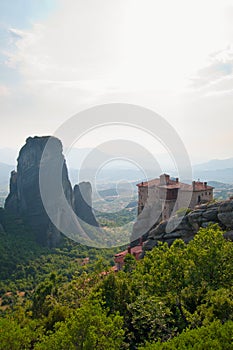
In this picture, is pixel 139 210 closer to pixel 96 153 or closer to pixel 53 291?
pixel 96 153

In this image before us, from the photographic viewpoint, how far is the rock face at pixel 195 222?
28312 millimetres

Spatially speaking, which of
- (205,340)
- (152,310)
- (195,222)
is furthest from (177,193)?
(205,340)

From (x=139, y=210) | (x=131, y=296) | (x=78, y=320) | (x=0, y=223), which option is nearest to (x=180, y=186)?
(x=139, y=210)

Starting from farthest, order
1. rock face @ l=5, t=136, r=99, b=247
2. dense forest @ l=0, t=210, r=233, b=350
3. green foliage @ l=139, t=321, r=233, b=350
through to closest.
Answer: rock face @ l=5, t=136, r=99, b=247 → dense forest @ l=0, t=210, r=233, b=350 → green foliage @ l=139, t=321, r=233, b=350

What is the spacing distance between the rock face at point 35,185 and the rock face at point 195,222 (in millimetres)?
60917

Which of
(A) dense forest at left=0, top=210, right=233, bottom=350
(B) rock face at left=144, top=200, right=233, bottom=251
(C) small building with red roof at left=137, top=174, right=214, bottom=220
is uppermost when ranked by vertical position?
(C) small building with red roof at left=137, top=174, right=214, bottom=220

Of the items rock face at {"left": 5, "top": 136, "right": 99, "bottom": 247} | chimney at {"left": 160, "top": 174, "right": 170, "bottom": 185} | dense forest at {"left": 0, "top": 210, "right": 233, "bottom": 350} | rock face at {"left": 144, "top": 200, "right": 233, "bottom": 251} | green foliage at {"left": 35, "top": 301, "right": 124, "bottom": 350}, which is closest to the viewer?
green foliage at {"left": 35, "top": 301, "right": 124, "bottom": 350}

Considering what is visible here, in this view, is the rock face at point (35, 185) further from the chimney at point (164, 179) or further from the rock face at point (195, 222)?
the rock face at point (195, 222)

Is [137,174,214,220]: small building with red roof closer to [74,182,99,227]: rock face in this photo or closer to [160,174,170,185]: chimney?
[160,174,170,185]: chimney

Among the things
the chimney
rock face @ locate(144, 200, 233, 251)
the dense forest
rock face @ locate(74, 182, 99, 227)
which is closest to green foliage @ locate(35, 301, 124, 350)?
the dense forest

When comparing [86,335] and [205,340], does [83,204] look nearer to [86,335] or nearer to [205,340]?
[86,335]

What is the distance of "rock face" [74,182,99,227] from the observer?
109 metres

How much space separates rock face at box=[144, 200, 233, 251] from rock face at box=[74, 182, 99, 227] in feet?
252

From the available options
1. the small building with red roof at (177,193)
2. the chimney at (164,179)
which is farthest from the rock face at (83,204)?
the small building with red roof at (177,193)
